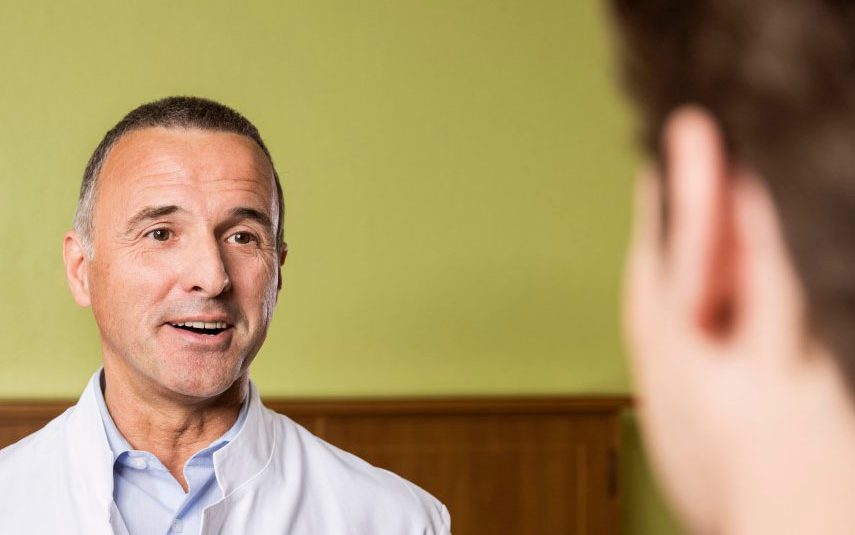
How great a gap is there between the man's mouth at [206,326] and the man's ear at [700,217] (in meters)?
1.24

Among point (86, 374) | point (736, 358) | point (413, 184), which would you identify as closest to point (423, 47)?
point (413, 184)

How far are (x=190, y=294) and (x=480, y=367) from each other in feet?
5.75

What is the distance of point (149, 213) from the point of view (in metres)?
1.58

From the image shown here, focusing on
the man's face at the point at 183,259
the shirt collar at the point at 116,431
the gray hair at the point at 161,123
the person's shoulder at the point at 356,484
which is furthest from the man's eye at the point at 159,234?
the person's shoulder at the point at 356,484

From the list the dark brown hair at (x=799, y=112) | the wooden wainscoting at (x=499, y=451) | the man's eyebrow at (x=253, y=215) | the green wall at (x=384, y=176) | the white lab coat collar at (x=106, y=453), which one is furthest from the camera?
the wooden wainscoting at (x=499, y=451)

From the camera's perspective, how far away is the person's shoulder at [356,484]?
1.69 metres

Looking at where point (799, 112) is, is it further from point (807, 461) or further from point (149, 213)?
point (149, 213)

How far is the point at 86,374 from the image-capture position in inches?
112

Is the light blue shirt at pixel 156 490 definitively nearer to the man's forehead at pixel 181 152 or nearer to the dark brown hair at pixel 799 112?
the man's forehead at pixel 181 152

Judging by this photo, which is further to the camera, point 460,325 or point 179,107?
point 460,325

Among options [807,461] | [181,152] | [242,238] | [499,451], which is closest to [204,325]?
[242,238]

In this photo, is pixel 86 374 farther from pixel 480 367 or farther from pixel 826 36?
pixel 826 36

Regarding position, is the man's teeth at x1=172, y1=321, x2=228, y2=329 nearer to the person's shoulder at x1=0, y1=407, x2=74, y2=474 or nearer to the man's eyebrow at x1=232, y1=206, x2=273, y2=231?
the man's eyebrow at x1=232, y1=206, x2=273, y2=231

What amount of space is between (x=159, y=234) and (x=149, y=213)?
3cm
